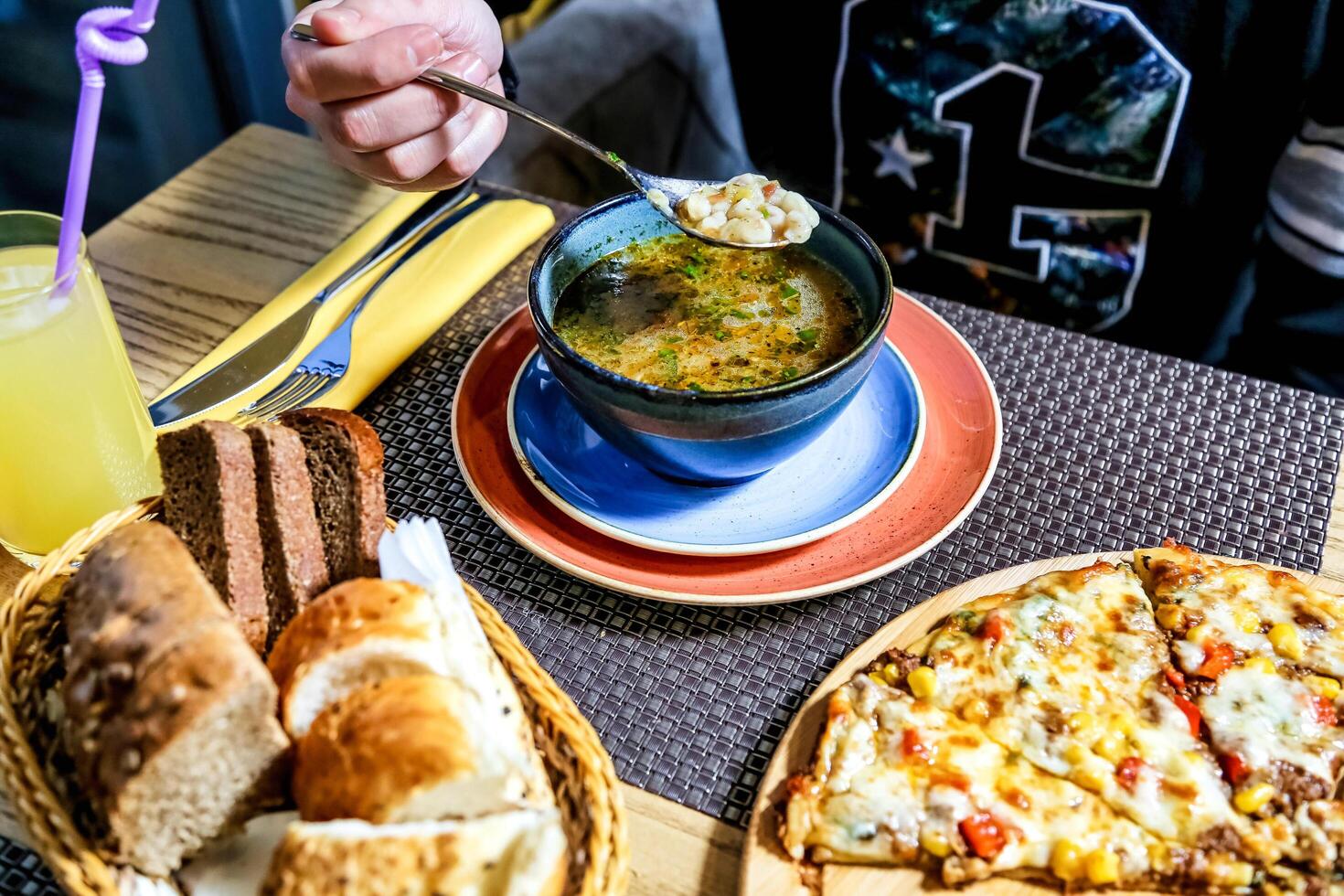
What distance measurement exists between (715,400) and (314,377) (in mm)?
854

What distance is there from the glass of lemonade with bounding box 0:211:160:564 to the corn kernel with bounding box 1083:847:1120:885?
154 centimetres

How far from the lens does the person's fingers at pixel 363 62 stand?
1702 millimetres

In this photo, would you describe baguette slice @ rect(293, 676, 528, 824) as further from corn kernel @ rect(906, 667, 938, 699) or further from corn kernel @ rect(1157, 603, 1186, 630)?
corn kernel @ rect(1157, 603, 1186, 630)

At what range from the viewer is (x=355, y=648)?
1235 mm

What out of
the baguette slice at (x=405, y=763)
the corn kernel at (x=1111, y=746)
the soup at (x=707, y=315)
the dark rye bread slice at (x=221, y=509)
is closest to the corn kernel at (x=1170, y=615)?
the corn kernel at (x=1111, y=746)

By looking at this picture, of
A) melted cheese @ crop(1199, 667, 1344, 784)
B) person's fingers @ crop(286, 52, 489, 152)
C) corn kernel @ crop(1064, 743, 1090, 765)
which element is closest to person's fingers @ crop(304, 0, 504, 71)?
person's fingers @ crop(286, 52, 489, 152)

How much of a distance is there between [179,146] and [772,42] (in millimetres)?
2683

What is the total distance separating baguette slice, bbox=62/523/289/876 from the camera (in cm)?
112

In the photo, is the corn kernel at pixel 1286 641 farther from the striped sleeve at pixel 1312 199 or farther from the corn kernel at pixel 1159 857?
the striped sleeve at pixel 1312 199

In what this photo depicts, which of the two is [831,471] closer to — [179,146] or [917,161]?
[917,161]

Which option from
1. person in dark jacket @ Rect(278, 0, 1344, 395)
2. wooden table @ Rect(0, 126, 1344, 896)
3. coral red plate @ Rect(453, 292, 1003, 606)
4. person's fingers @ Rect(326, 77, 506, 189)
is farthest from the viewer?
person in dark jacket @ Rect(278, 0, 1344, 395)

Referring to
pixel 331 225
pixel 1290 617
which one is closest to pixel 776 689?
pixel 1290 617

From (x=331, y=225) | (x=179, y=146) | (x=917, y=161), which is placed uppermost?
(x=331, y=225)

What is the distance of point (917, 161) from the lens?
2889mm
